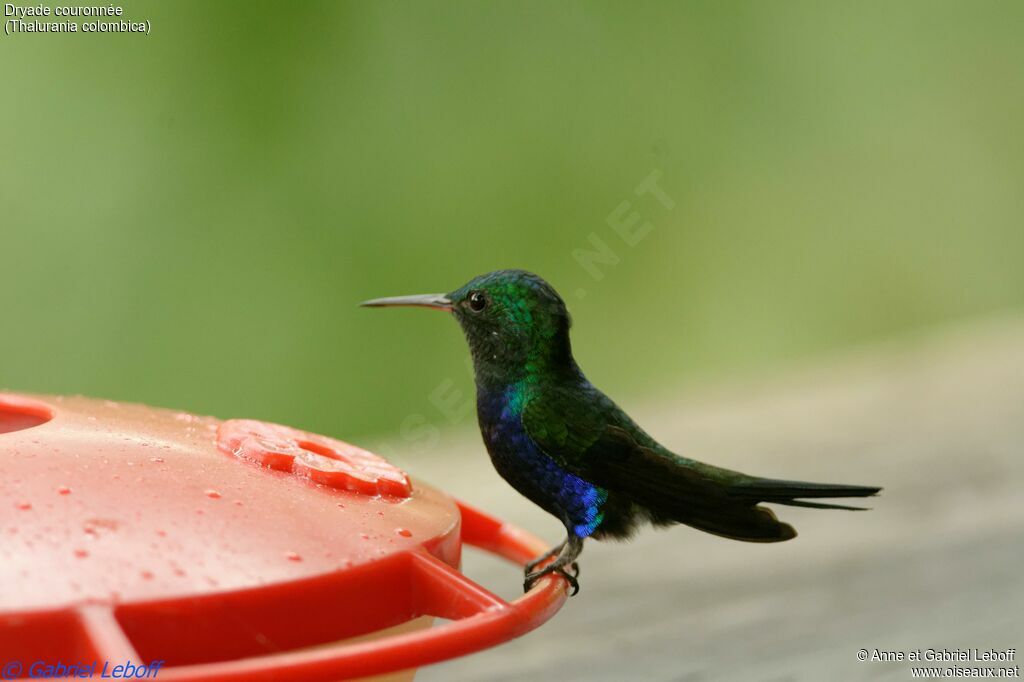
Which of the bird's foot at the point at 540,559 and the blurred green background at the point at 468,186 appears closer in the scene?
the bird's foot at the point at 540,559

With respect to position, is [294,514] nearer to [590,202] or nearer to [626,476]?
[626,476]

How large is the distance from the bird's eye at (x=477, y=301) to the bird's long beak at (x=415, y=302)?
3 cm

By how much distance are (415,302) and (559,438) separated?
289 millimetres

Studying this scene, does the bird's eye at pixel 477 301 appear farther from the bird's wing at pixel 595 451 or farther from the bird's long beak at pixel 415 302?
the bird's wing at pixel 595 451

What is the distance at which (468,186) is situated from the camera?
5.27 metres

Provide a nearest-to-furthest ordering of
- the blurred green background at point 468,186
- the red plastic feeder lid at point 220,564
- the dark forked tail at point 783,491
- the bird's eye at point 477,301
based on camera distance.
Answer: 1. the red plastic feeder lid at point 220,564
2. the dark forked tail at point 783,491
3. the bird's eye at point 477,301
4. the blurred green background at point 468,186

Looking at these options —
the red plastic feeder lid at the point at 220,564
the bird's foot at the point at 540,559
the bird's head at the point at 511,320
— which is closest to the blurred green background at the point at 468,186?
the bird's head at the point at 511,320

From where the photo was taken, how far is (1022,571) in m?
2.13

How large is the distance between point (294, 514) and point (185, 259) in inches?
146

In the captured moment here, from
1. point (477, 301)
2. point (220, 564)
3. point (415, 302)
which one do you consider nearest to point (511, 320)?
point (477, 301)

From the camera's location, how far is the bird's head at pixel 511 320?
1868mm

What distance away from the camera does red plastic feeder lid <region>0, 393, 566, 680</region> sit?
1013mm

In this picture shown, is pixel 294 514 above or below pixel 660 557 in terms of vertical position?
above

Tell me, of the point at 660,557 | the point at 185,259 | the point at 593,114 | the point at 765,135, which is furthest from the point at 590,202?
the point at 660,557
